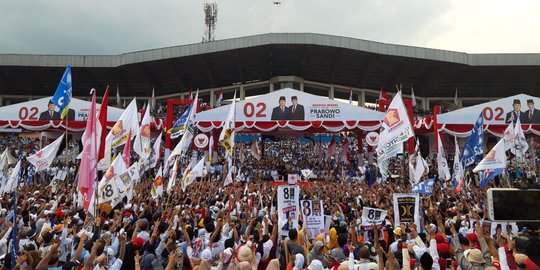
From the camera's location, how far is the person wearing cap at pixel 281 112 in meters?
23.6

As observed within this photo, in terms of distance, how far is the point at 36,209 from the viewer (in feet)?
30.4

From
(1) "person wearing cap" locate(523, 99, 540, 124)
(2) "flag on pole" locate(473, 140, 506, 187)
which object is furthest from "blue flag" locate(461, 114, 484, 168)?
(1) "person wearing cap" locate(523, 99, 540, 124)

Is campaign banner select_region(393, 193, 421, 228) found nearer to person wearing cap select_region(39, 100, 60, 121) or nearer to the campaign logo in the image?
the campaign logo

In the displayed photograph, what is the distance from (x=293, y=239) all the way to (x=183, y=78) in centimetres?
3850

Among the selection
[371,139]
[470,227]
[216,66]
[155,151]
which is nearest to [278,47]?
[216,66]

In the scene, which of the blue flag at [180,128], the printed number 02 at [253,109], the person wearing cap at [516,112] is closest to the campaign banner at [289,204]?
the blue flag at [180,128]

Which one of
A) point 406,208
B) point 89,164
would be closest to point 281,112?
point 89,164

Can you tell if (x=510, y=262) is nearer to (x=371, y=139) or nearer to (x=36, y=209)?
(x=36, y=209)

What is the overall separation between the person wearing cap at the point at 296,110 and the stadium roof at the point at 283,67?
13245 mm

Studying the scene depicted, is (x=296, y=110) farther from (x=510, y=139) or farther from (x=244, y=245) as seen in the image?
(x=244, y=245)

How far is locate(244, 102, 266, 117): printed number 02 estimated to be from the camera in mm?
23734

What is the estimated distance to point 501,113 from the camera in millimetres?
24375

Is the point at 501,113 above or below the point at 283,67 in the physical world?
below

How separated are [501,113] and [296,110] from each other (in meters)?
12.4
